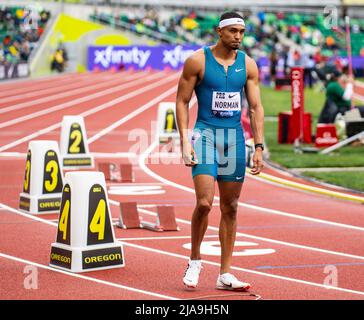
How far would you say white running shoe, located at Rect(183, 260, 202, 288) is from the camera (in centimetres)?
773

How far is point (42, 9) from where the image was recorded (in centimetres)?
6019

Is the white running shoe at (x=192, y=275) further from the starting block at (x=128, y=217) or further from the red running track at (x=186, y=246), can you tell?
the starting block at (x=128, y=217)

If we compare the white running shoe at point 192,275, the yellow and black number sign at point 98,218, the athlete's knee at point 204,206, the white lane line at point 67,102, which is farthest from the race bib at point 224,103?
the white lane line at point 67,102

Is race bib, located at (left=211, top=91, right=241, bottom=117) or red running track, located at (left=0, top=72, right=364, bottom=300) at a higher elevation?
race bib, located at (left=211, top=91, right=241, bottom=117)

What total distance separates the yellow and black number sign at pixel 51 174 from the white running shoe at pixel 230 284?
4.80 m

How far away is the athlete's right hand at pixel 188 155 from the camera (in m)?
7.66

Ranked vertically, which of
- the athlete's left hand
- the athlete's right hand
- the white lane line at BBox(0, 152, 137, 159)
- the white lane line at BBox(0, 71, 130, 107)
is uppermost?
the athlete's right hand

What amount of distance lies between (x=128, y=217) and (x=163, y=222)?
1.29 ft

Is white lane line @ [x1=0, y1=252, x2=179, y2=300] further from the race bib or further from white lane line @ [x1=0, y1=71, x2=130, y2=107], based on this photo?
white lane line @ [x1=0, y1=71, x2=130, y2=107]

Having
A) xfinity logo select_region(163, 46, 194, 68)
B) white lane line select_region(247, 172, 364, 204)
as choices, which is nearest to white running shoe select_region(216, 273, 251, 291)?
white lane line select_region(247, 172, 364, 204)

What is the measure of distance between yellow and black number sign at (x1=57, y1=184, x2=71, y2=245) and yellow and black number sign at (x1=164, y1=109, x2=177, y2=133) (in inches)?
473

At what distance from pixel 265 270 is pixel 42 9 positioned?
174ft
